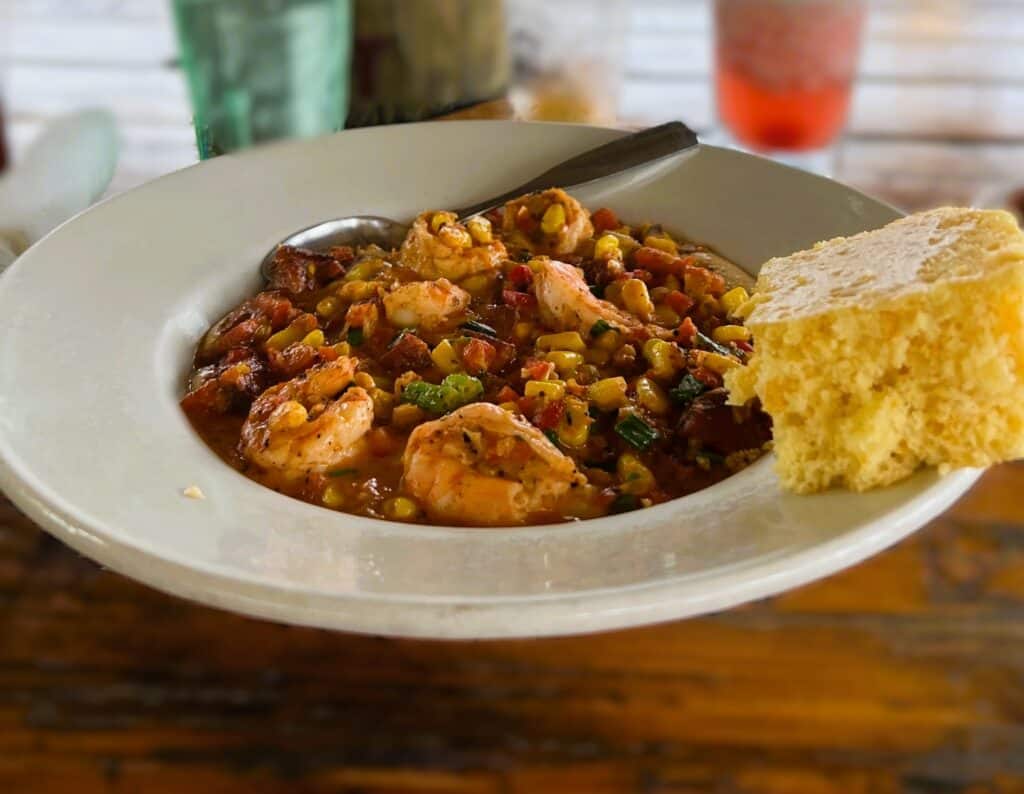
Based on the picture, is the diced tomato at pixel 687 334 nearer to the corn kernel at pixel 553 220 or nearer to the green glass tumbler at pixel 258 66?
the corn kernel at pixel 553 220

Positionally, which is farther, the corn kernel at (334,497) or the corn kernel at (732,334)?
the corn kernel at (732,334)

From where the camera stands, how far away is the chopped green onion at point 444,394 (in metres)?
2.51

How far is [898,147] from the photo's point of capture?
566cm

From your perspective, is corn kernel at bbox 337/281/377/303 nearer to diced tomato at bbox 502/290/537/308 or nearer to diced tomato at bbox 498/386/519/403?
diced tomato at bbox 502/290/537/308

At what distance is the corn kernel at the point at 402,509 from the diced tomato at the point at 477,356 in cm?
50

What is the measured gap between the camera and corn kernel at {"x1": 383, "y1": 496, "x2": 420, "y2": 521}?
86.6 inches

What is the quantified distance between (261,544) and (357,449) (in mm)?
485

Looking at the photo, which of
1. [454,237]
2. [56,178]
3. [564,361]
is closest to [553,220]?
[454,237]

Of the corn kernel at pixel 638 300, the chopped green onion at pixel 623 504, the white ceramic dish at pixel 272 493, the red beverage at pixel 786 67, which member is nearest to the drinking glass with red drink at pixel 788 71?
the red beverage at pixel 786 67

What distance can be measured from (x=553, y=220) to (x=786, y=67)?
10.7 feet

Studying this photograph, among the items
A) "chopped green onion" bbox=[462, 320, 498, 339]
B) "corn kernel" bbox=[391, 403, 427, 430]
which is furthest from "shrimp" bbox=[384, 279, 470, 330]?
"corn kernel" bbox=[391, 403, 427, 430]

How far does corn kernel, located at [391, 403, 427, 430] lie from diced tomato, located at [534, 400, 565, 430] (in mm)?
255

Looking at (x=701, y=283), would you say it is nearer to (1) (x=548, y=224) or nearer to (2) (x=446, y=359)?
(1) (x=548, y=224)

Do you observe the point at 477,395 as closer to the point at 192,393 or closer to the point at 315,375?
the point at 315,375
